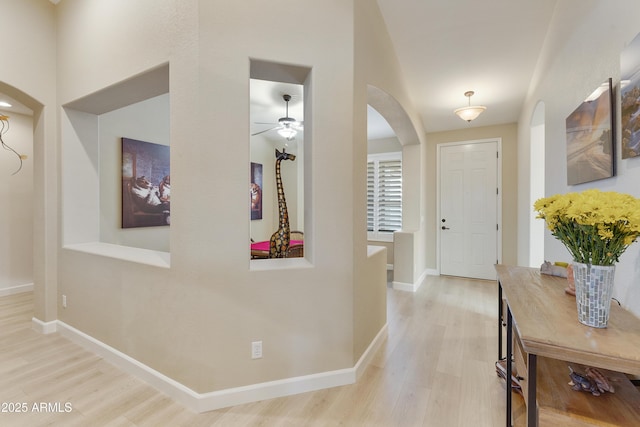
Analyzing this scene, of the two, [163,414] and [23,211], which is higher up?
[23,211]

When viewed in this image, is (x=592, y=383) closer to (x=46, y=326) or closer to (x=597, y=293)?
(x=597, y=293)

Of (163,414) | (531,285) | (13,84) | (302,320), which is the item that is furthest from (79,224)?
(531,285)

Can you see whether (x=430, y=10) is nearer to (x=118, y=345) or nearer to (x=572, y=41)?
(x=572, y=41)

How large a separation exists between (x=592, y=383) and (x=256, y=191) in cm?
536

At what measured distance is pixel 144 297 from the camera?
204cm

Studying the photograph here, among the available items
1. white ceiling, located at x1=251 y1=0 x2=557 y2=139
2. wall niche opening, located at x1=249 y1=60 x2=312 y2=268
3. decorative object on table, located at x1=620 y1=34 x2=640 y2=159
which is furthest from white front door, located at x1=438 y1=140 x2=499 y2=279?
decorative object on table, located at x1=620 y1=34 x2=640 y2=159

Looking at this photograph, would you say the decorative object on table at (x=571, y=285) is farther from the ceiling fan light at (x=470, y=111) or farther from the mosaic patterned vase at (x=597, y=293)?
the ceiling fan light at (x=470, y=111)

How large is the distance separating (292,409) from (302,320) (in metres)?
0.52

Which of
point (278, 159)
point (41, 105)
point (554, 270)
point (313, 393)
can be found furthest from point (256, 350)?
point (41, 105)

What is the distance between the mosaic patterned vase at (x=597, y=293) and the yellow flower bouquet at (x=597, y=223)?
3 centimetres

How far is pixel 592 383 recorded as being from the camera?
3.59 ft

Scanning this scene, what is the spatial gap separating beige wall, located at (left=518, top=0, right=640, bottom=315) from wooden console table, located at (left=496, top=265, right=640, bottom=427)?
31cm

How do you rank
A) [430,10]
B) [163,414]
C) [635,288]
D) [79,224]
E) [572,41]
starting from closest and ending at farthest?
[635,288] < [163,414] < [572,41] < [430,10] < [79,224]

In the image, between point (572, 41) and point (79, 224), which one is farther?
point (79, 224)
